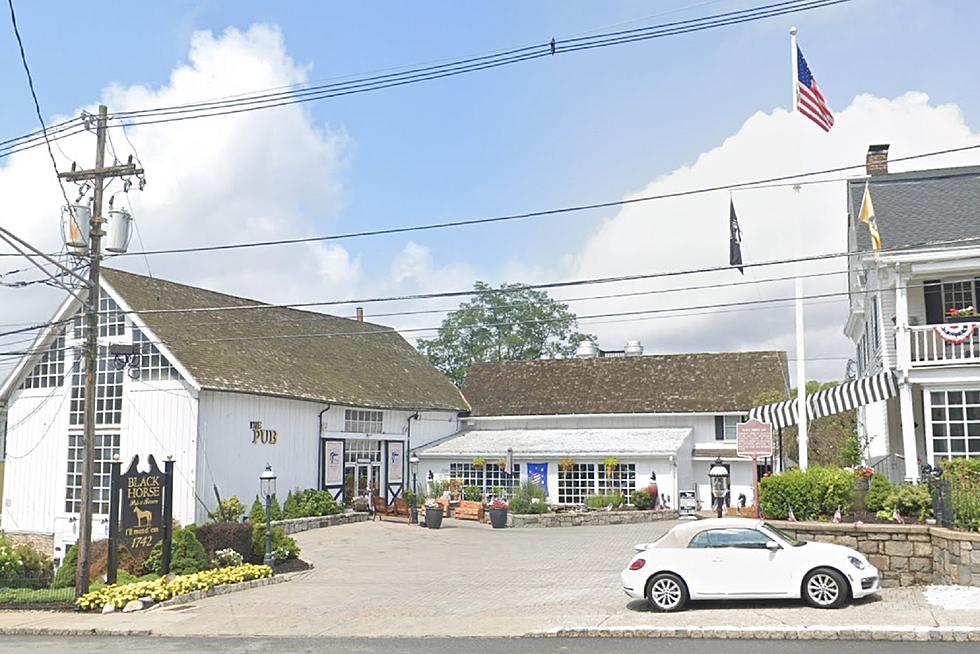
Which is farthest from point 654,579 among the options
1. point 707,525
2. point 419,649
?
point 419,649

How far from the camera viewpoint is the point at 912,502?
52.7 feet

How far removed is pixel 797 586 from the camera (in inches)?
540

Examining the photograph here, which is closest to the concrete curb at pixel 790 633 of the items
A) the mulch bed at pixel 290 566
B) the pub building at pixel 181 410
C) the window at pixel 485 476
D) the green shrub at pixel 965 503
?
the green shrub at pixel 965 503

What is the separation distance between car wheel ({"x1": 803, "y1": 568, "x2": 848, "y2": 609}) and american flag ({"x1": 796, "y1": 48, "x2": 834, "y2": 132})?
31.2ft

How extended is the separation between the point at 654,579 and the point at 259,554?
1069 cm

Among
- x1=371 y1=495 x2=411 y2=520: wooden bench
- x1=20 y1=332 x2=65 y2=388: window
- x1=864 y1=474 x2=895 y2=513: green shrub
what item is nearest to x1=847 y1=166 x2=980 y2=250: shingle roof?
x1=864 y1=474 x2=895 y2=513: green shrub

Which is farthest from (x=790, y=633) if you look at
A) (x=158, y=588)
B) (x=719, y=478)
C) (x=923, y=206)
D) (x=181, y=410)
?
(x=181, y=410)

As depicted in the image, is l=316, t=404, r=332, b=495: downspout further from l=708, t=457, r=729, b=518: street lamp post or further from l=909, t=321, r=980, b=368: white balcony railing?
l=909, t=321, r=980, b=368: white balcony railing

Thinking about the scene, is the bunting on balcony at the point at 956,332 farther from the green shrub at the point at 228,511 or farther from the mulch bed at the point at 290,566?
the green shrub at the point at 228,511

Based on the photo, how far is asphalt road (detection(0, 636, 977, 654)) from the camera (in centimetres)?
1153

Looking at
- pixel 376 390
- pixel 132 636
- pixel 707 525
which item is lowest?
pixel 132 636

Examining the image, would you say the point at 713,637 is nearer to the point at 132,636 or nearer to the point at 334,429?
the point at 132,636

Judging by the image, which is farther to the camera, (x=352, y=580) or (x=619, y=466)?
(x=619, y=466)

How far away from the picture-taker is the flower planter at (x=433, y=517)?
→ 29.9 metres
